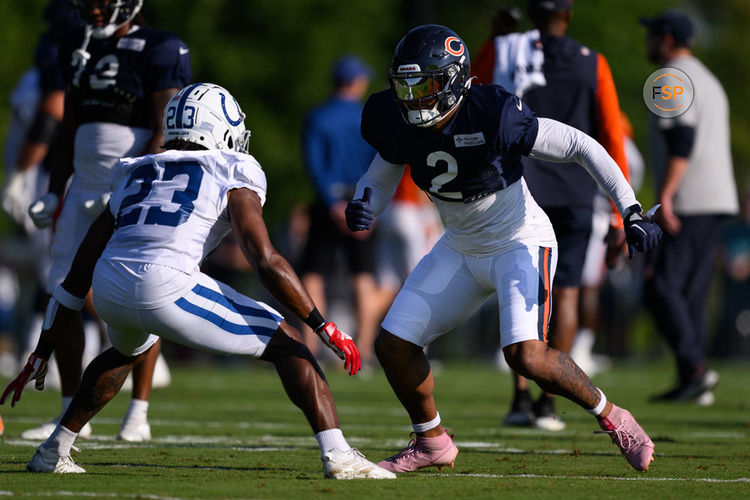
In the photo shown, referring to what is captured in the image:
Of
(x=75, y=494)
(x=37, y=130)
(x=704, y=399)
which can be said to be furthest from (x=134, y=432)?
(x=704, y=399)

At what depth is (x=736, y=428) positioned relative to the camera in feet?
22.7

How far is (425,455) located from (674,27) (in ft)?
15.4

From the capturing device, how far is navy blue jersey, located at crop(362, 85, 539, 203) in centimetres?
496

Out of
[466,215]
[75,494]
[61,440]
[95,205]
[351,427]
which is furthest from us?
[351,427]

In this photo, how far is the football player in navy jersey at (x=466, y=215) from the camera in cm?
493

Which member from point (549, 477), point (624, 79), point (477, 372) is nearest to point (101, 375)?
point (549, 477)

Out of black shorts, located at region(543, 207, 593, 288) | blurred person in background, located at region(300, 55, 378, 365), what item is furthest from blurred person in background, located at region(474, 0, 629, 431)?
blurred person in background, located at region(300, 55, 378, 365)

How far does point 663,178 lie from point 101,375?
16.6 ft

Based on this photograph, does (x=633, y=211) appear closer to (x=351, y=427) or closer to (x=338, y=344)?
(x=338, y=344)

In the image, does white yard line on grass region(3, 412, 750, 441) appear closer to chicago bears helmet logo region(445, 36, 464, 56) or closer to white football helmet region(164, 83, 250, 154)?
white football helmet region(164, 83, 250, 154)

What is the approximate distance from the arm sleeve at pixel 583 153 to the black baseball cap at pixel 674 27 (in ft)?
12.9

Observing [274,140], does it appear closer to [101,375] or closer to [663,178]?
[663,178]

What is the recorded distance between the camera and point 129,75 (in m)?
6.24

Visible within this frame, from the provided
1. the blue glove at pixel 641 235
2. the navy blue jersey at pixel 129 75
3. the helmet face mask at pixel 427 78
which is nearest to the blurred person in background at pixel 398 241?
the navy blue jersey at pixel 129 75
